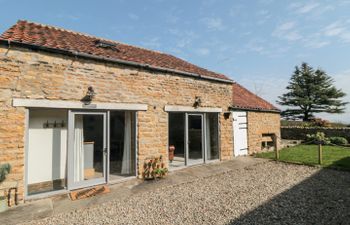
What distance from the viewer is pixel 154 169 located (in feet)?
27.1

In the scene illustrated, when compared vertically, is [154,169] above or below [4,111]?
below

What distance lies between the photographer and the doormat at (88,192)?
6.18m

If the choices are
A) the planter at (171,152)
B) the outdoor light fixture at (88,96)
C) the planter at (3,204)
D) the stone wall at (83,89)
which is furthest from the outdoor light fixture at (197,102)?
the planter at (3,204)

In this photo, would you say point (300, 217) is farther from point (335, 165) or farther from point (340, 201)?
point (335, 165)

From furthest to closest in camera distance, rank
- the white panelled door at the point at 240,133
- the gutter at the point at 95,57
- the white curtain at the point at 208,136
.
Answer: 1. the white panelled door at the point at 240,133
2. the white curtain at the point at 208,136
3. the gutter at the point at 95,57

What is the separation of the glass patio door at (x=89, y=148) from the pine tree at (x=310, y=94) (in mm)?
35538

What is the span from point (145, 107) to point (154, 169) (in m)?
2.48

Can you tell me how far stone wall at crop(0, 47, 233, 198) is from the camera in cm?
565

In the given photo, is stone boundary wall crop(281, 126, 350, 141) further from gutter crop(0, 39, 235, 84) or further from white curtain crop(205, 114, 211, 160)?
gutter crop(0, 39, 235, 84)

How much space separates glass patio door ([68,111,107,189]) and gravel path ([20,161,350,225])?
1699 millimetres

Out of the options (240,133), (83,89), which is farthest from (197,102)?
(83,89)

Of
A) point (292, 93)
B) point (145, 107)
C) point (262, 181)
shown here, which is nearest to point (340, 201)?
point (262, 181)

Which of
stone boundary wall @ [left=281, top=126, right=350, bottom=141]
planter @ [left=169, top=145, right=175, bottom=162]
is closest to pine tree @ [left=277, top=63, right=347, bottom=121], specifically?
stone boundary wall @ [left=281, top=126, right=350, bottom=141]

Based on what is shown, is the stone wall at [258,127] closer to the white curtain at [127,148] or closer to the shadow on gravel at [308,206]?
the shadow on gravel at [308,206]
